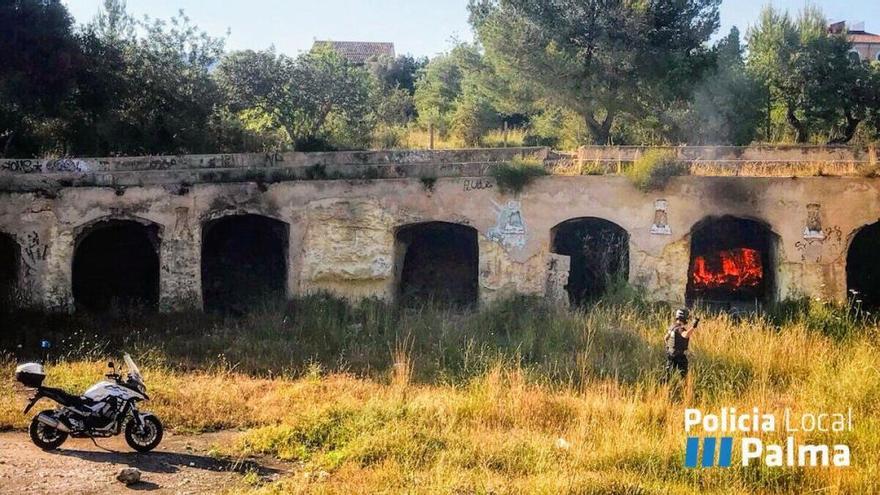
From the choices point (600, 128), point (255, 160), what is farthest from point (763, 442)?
point (600, 128)

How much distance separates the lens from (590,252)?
15.4 m

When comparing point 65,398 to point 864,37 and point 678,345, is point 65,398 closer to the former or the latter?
point 678,345

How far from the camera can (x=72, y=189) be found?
45.8 ft

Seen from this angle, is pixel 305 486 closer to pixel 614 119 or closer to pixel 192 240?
pixel 192 240

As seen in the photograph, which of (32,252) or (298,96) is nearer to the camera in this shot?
(32,252)

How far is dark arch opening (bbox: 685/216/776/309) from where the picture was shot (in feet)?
49.9

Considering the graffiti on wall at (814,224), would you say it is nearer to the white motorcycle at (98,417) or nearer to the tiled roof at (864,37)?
the white motorcycle at (98,417)

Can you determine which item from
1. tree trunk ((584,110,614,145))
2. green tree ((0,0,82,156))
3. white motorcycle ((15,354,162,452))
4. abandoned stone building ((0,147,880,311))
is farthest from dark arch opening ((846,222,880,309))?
green tree ((0,0,82,156))

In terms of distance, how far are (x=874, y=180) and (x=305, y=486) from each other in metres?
11.6

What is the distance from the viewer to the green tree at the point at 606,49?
65.4ft

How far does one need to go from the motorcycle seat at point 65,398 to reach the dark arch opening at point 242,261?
6.89 m

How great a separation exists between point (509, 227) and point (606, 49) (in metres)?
8.13

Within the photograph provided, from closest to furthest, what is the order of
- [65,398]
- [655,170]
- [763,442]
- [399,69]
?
[763,442]
[65,398]
[655,170]
[399,69]

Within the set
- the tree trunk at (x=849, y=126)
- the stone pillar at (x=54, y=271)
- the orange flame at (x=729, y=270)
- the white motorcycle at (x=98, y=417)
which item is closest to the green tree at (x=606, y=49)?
the orange flame at (x=729, y=270)
